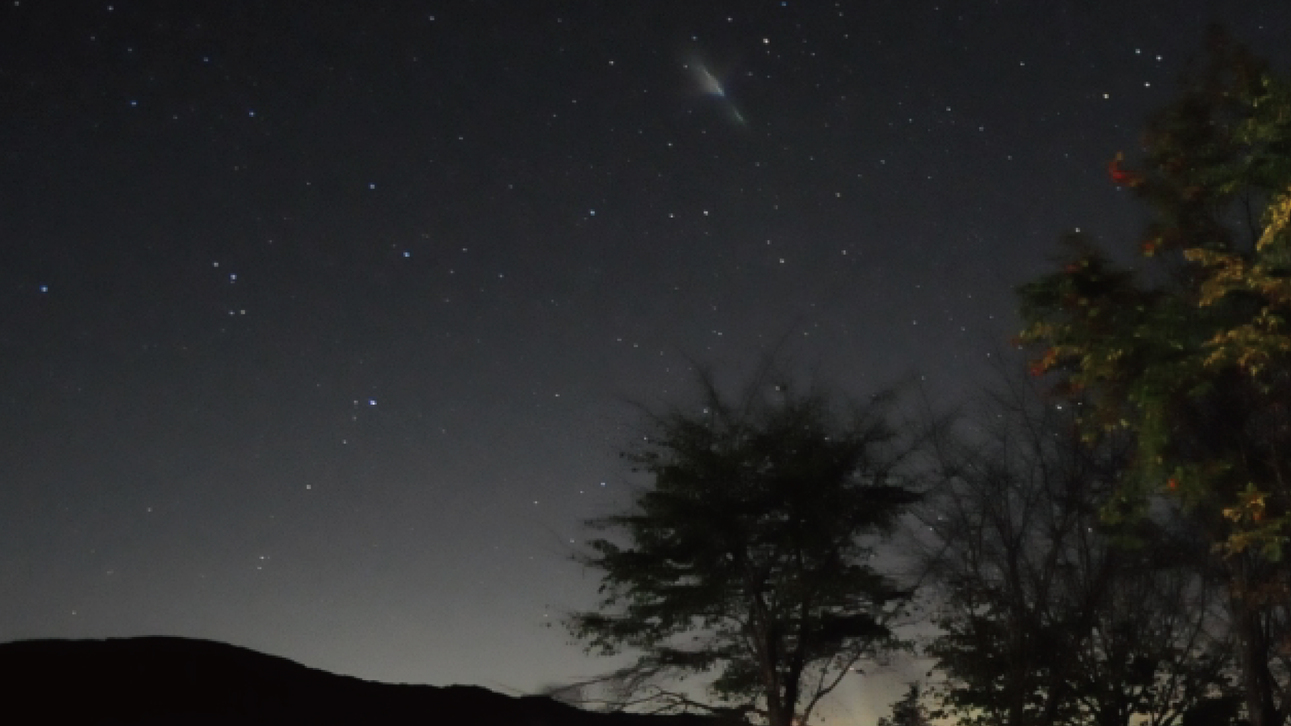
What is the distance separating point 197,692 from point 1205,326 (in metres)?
9.32

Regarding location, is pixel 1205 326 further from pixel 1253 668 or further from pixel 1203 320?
pixel 1253 668

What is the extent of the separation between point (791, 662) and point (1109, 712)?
6.21 metres

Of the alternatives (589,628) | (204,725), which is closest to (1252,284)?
(204,725)

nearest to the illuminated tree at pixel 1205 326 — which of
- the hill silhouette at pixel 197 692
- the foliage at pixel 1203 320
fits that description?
the foliage at pixel 1203 320

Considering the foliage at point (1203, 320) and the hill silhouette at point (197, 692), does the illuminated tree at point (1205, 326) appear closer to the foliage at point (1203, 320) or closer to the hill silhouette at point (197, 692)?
the foliage at point (1203, 320)

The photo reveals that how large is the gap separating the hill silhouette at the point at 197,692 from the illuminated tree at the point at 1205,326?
21.4ft

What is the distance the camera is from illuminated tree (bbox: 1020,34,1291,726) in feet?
33.8

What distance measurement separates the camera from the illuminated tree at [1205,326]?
33.8ft

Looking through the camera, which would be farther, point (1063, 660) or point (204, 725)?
point (1063, 660)

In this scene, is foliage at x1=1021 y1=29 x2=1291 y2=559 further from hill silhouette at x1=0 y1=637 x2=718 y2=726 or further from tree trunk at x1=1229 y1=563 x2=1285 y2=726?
hill silhouette at x1=0 y1=637 x2=718 y2=726

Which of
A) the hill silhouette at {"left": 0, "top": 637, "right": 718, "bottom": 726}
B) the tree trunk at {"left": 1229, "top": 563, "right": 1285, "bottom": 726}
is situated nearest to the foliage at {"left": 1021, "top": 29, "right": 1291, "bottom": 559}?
the tree trunk at {"left": 1229, "top": 563, "right": 1285, "bottom": 726}

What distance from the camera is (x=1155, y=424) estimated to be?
11.2 meters

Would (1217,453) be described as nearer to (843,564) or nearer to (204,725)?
(843,564)

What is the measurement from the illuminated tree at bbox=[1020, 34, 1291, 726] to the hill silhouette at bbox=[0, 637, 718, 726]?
21.4ft
